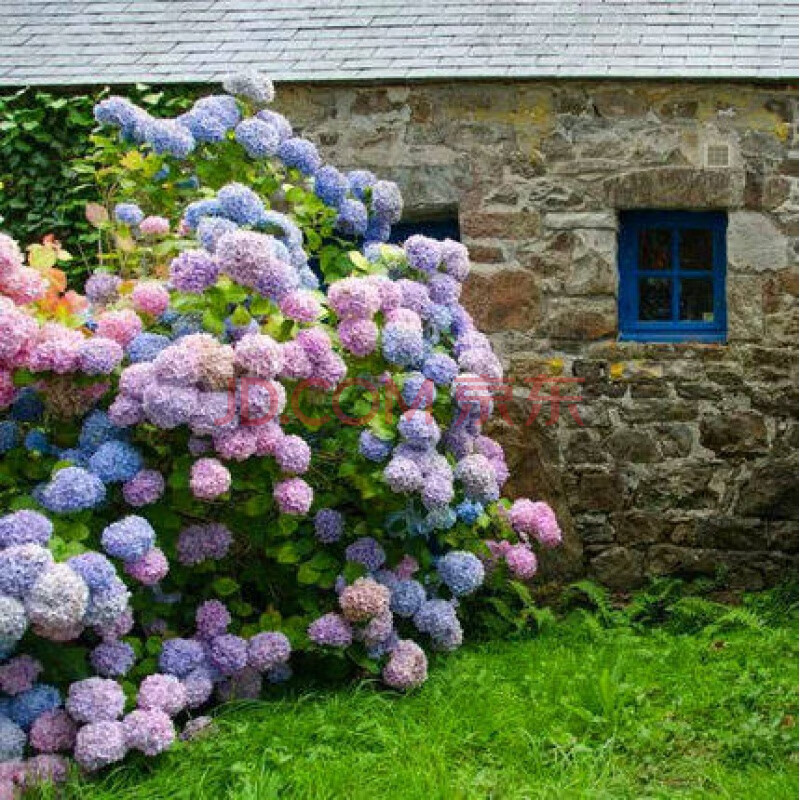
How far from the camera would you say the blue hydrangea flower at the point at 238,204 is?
5074 millimetres

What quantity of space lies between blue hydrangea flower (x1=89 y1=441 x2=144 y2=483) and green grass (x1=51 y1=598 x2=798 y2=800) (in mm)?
940

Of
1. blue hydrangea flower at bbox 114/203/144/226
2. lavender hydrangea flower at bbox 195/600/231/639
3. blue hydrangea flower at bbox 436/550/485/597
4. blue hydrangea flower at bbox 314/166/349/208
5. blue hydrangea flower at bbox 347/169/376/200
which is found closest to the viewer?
lavender hydrangea flower at bbox 195/600/231/639

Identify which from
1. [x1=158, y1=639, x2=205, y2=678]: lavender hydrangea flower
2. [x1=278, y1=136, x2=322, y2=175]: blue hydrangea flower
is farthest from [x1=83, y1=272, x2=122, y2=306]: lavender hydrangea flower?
[x1=158, y1=639, x2=205, y2=678]: lavender hydrangea flower

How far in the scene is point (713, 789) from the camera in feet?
14.1

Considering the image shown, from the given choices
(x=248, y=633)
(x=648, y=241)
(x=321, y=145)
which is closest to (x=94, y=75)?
(x=321, y=145)

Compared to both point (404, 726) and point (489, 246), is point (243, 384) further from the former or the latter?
point (489, 246)

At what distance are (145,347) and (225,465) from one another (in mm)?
503

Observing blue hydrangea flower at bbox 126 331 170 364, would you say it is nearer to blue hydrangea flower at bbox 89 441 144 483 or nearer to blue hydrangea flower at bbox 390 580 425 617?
blue hydrangea flower at bbox 89 441 144 483

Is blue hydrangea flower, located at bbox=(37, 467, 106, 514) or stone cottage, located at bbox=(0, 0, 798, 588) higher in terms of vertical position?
stone cottage, located at bbox=(0, 0, 798, 588)

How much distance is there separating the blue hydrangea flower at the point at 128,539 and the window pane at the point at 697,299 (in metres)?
3.72

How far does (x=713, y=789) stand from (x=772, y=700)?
2.85 feet

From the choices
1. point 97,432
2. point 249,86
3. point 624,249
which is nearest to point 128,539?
point 97,432

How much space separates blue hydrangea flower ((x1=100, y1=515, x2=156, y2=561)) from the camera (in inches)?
172

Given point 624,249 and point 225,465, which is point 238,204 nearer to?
point 225,465
